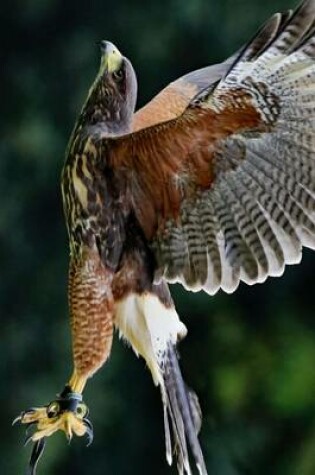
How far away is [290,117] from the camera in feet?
2.72

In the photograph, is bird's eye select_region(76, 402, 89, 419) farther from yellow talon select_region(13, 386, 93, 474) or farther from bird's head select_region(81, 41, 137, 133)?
bird's head select_region(81, 41, 137, 133)

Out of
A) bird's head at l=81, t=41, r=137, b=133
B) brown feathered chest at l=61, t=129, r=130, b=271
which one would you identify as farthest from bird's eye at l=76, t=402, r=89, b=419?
bird's head at l=81, t=41, r=137, b=133

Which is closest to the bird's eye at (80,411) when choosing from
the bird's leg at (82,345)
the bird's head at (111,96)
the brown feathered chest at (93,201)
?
the bird's leg at (82,345)

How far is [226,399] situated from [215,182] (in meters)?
0.78

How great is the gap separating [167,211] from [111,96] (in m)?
0.10

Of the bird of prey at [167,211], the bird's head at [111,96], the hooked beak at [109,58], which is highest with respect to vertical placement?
the hooked beak at [109,58]

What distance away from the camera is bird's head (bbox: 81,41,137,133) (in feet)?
2.93

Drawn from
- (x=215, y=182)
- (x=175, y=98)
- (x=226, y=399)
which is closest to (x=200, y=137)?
(x=215, y=182)

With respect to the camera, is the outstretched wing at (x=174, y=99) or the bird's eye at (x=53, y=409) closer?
the bird's eye at (x=53, y=409)

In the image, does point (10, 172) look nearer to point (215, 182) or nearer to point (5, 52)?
point (5, 52)

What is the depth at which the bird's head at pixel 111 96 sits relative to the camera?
35.2 inches

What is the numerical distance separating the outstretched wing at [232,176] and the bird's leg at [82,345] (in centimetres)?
5

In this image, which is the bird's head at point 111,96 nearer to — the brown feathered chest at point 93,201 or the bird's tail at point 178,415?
the brown feathered chest at point 93,201

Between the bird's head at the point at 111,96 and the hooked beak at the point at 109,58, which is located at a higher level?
the hooked beak at the point at 109,58
